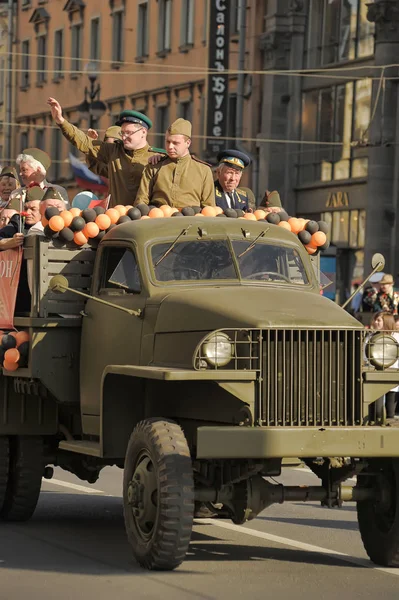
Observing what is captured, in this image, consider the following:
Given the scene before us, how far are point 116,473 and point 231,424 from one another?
7341 mm

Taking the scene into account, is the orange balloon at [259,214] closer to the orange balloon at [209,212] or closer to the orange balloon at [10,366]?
the orange balloon at [209,212]

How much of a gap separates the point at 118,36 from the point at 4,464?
52.8 metres

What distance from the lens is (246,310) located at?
11.2 meters

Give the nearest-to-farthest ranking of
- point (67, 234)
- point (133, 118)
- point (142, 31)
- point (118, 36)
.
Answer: point (67, 234), point (133, 118), point (142, 31), point (118, 36)

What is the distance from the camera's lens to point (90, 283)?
13219 millimetres

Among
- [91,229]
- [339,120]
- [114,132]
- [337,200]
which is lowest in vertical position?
[91,229]

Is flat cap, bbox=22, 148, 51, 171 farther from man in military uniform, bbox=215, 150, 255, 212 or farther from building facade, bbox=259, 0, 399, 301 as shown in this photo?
building facade, bbox=259, 0, 399, 301

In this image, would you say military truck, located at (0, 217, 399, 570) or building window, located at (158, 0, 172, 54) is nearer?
military truck, located at (0, 217, 399, 570)

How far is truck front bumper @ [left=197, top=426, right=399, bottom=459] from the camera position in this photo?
1066 cm

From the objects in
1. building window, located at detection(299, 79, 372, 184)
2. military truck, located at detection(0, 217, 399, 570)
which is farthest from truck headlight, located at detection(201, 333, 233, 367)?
building window, located at detection(299, 79, 372, 184)

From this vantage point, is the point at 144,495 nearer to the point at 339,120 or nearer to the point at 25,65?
the point at 339,120

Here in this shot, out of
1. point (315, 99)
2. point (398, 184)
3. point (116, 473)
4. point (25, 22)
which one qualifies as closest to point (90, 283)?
point (116, 473)

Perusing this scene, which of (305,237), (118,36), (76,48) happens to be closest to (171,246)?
(305,237)

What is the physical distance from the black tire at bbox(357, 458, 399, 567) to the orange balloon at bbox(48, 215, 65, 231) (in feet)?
9.60
